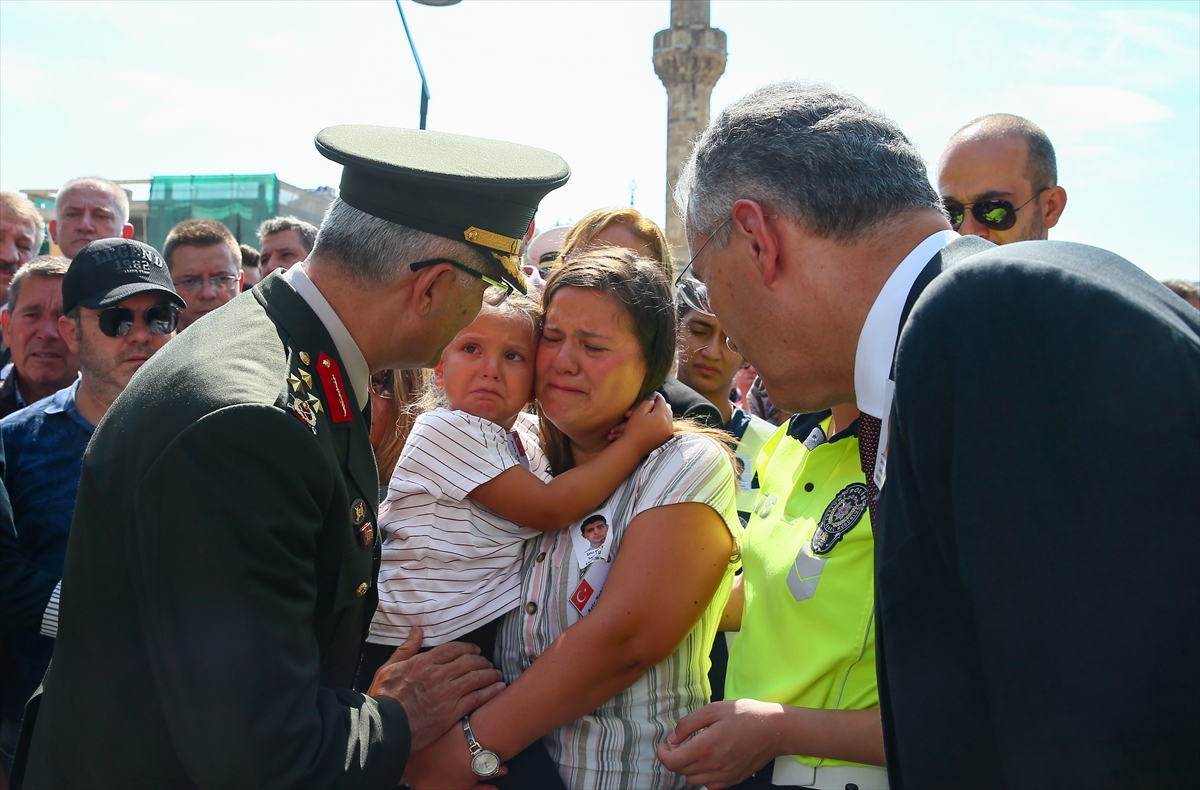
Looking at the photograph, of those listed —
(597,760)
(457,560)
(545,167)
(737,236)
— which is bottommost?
(597,760)

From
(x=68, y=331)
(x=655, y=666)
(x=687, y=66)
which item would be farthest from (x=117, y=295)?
(x=687, y=66)

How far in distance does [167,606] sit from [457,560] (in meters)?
0.98

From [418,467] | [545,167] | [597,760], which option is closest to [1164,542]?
[597,760]

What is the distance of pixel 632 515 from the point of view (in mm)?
2242

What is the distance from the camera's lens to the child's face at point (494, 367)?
264 cm

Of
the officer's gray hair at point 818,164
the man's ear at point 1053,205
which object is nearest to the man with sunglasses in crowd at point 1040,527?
the officer's gray hair at point 818,164

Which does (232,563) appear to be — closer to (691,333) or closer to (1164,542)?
(1164,542)

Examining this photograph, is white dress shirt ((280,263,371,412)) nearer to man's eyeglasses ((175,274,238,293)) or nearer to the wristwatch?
the wristwatch

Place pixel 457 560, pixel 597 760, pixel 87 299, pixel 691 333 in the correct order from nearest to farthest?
pixel 597 760 → pixel 457 560 → pixel 87 299 → pixel 691 333

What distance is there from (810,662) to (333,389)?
123 cm

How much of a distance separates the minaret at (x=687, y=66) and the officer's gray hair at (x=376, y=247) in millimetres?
20768

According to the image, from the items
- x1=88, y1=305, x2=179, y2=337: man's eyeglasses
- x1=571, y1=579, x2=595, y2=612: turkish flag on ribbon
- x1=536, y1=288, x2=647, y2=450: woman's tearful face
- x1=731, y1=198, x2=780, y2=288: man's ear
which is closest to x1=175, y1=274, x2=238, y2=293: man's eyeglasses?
x1=88, y1=305, x2=179, y2=337: man's eyeglasses

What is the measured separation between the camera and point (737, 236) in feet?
5.36

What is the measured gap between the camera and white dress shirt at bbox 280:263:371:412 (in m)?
1.90
